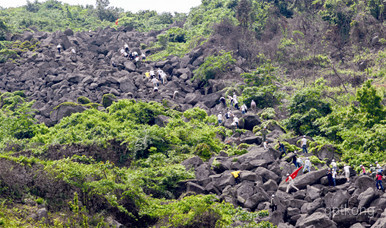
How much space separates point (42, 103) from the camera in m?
32.0

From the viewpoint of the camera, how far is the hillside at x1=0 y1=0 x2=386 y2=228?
54.9ft

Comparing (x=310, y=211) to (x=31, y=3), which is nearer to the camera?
(x=310, y=211)

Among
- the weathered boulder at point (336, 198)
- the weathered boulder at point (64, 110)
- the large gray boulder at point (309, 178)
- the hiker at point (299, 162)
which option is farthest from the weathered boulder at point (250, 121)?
the weathered boulder at point (336, 198)

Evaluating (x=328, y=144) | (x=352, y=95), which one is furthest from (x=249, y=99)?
(x=328, y=144)

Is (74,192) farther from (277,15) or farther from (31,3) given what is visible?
(31,3)

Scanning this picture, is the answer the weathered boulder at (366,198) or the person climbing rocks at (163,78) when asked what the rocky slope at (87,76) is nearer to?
the person climbing rocks at (163,78)

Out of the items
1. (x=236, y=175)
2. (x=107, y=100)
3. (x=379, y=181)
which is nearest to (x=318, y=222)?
(x=379, y=181)

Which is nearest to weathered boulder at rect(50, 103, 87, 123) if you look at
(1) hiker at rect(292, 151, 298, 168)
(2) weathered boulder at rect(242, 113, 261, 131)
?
(2) weathered boulder at rect(242, 113, 261, 131)

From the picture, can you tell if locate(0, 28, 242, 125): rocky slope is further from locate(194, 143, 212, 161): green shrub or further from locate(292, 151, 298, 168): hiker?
locate(292, 151, 298, 168): hiker

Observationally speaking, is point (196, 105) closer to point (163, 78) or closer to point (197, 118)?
point (197, 118)

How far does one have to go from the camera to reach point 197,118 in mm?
28609

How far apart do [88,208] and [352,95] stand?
69.6 ft

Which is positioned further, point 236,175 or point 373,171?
point 236,175

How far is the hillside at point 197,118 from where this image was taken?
16734 millimetres
